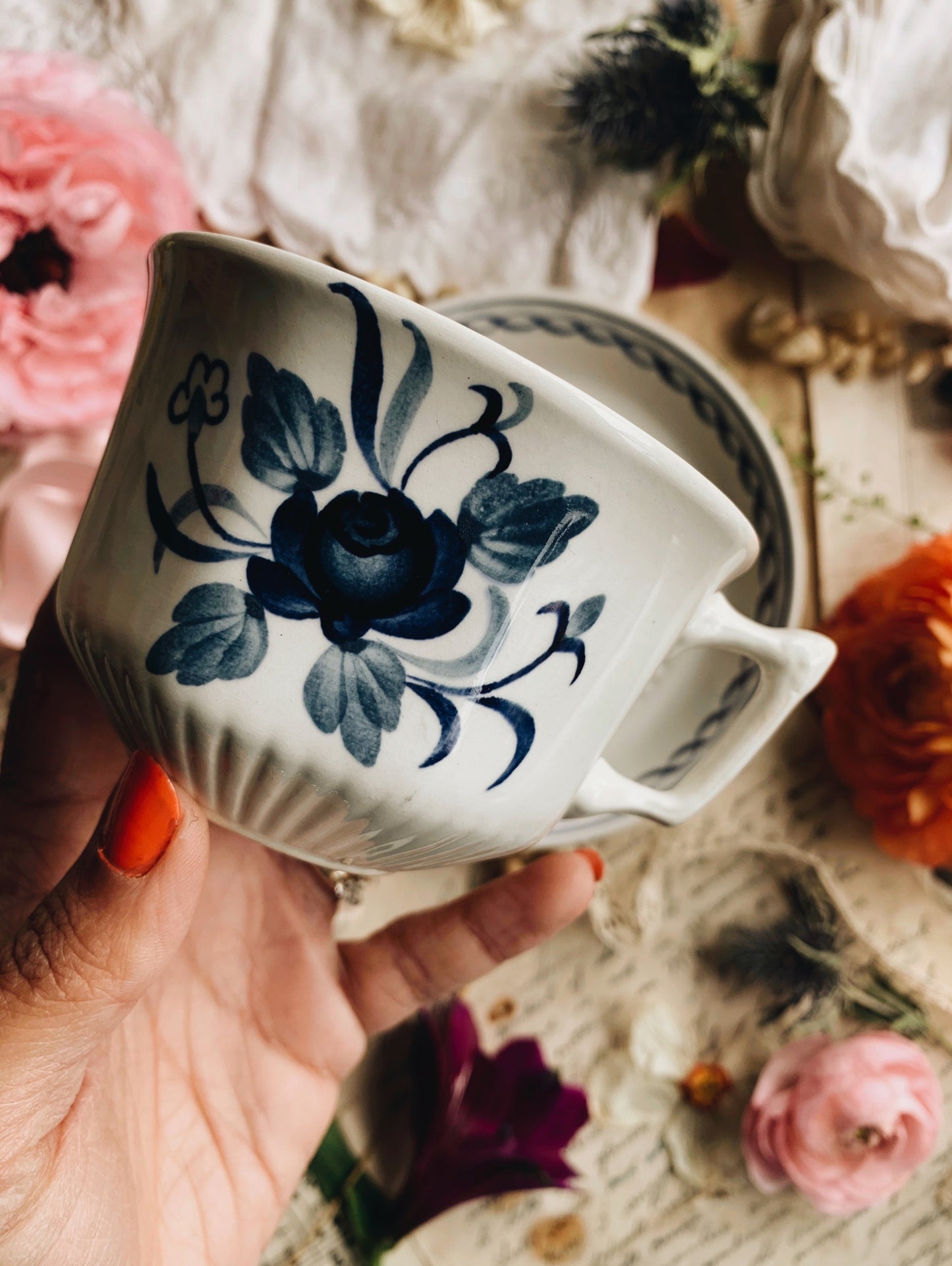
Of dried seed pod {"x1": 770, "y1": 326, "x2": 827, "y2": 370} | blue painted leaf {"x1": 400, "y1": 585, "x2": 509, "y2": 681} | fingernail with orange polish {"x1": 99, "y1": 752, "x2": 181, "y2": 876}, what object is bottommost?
fingernail with orange polish {"x1": 99, "y1": 752, "x2": 181, "y2": 876}

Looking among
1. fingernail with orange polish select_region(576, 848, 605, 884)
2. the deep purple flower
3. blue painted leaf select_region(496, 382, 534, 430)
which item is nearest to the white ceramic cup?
blue painted leaf select_region(496, 382, 534, 430)

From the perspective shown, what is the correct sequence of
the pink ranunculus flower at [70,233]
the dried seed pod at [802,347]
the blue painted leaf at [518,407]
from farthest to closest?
the dried seed pod at [802,347], the pink ranunculus flower at [70,233], the blue painted leaf at [518,407]

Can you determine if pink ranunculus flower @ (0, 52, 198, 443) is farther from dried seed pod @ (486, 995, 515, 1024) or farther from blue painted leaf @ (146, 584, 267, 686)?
dried seed pod @ (486, 995, 515, 1024)

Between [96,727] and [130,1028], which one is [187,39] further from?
[130,1028]

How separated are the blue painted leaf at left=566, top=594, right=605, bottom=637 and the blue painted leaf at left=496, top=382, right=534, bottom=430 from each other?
2.5 inches

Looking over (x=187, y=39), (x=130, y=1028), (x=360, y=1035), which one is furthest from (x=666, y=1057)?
(x=187, y=39)

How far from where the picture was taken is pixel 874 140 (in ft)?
1.99

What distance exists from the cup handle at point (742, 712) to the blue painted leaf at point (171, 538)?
17 centimetres

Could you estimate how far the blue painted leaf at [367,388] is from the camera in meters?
0.30

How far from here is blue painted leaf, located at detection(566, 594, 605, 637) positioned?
0.33 m

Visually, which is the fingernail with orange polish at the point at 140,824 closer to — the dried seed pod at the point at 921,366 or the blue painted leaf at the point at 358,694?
the blue painted leaf at the point at 358,694

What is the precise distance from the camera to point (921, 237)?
589 millimetres

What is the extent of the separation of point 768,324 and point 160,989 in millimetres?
555

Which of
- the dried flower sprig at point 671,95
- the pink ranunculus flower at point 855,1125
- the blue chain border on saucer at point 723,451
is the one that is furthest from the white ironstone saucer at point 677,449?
the pink ranunculus flower at point 855,1125
